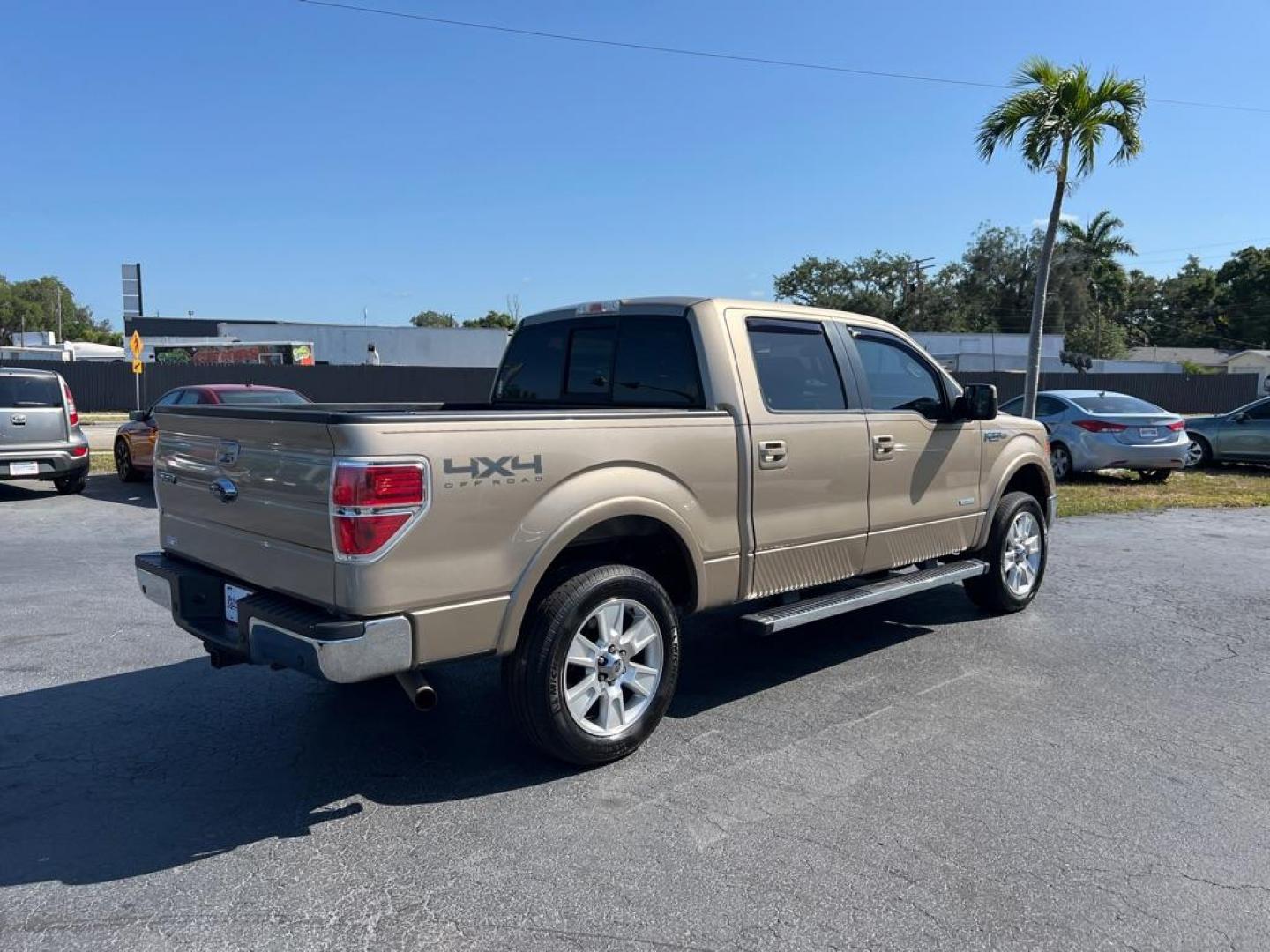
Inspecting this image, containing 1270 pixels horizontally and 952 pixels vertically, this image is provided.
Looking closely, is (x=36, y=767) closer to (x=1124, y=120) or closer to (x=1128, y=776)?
(x=1128, y=776)

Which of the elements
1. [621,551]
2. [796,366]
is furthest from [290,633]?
[796,366]

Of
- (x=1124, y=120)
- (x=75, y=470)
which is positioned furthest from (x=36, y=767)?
(x=1124, y=120)

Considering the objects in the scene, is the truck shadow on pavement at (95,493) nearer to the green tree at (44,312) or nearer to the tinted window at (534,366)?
the tinted window at (534,366)

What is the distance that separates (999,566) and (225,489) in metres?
4.94

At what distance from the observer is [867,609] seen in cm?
696

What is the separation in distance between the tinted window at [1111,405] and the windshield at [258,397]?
11148 millimetres

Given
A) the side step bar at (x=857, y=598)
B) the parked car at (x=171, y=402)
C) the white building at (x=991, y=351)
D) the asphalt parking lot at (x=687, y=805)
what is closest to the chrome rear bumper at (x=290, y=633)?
the asphalt parking lot at (x=687, y=805)

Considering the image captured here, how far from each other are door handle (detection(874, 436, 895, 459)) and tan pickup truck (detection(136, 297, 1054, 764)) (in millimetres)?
14

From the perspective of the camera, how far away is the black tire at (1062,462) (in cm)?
1436

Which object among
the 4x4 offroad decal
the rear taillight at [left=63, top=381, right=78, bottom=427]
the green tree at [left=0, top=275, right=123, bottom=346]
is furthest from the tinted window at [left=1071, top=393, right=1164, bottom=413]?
the green tree at [left=0, top=275, right=123, bottom=346]

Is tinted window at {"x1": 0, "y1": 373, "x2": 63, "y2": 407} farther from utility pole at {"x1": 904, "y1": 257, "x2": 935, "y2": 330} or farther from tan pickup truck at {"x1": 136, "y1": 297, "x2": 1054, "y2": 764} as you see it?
utility pole at {"x1": 904, "y1": 257, "x2": 935, "y2": 330}

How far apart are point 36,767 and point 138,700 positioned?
81 cm

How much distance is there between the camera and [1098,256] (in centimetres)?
6347

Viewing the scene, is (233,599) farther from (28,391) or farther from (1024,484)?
(28,391)
